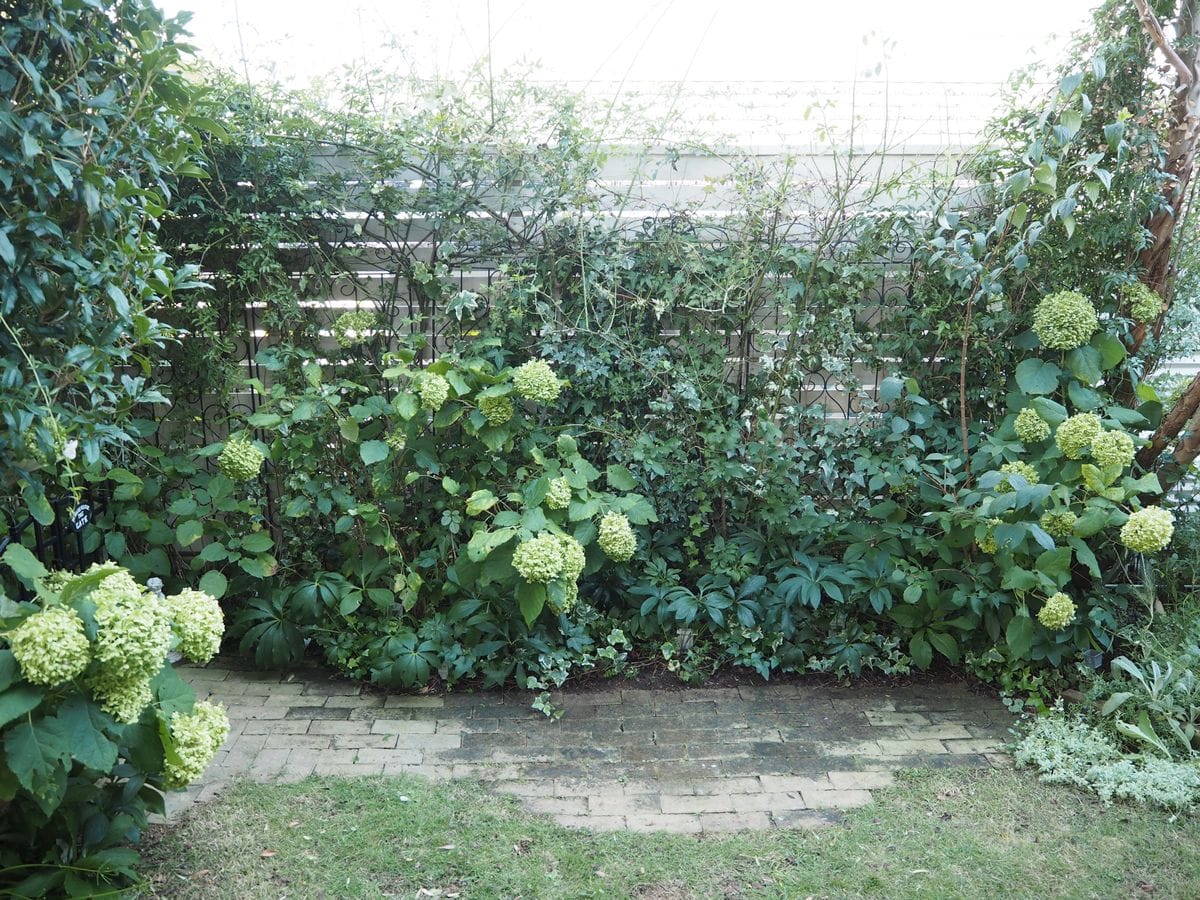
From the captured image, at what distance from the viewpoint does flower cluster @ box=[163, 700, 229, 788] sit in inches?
88.4

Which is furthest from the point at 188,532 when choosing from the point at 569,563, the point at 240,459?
the point at 569,563

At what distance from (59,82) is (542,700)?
2.61 meters

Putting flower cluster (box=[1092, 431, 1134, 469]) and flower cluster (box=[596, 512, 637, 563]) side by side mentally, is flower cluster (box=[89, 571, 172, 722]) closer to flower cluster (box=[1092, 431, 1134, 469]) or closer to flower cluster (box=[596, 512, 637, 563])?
flower cluster (box=[596, 512, 637, 563])

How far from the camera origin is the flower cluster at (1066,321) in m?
3.52

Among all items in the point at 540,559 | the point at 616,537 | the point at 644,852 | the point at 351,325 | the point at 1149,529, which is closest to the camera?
the point at 644,852

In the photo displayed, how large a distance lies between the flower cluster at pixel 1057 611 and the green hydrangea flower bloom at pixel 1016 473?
0.43 m

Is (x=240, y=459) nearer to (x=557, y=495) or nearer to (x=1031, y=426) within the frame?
(x=557, y=495)

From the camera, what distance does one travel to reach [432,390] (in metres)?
3.44

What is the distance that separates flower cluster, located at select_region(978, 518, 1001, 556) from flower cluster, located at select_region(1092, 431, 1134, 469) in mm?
439

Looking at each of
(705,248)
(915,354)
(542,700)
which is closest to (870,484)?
(915,354)

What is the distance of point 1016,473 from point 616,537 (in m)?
1.58

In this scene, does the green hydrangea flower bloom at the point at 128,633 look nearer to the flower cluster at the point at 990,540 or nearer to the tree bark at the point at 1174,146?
the flower cluster at the point at 990,540

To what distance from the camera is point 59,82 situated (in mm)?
2197

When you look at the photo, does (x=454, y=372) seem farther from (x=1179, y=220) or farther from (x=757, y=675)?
(x=1179, y=220)
